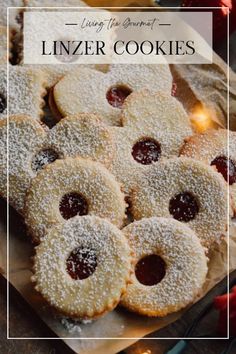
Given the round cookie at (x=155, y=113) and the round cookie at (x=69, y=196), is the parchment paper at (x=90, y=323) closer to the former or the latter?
the round cookie at (x=69, y=196)

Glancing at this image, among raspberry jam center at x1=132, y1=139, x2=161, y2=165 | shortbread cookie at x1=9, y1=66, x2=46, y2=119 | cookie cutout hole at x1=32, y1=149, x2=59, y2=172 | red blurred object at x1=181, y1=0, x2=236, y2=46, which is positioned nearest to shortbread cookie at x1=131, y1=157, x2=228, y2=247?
raspberry jam center at x1=132, y1=139, x2=161, y2=165

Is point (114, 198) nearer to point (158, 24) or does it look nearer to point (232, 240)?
point (232, 240)

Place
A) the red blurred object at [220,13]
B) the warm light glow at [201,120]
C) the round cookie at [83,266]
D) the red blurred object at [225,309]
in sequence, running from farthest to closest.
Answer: the red blurred object at [220,13] → the warm light glow at [201,120] → the red blurred object at [225,309] → the round cookie at [83,266]

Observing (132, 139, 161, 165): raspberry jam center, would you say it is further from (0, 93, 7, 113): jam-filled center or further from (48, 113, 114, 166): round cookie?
(0, 93, 7, 113): jam-filled center

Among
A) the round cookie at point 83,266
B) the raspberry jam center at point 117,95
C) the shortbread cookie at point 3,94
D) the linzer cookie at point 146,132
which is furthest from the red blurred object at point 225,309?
the shortbread cookie at point 3,94

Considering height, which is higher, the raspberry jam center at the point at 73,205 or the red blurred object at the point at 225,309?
the raspberry jam center at the point at 73,205

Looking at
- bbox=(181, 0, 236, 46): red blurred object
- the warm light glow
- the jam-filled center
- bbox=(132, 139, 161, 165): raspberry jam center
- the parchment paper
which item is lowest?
the parchment paper
